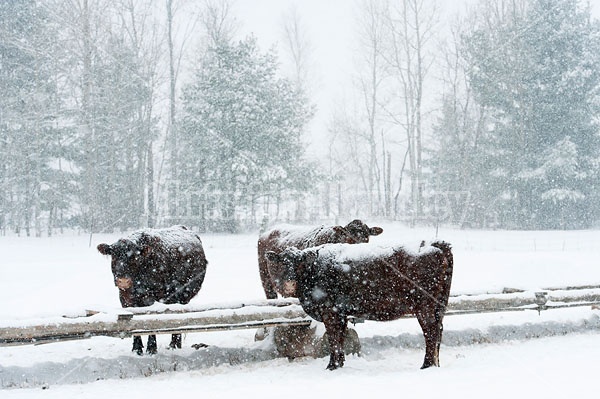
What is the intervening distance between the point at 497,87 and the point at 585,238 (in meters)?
11.0

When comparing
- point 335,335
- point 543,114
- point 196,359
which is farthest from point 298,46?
point 335,335

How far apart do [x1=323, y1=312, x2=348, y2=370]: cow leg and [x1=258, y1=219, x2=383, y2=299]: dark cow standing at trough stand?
0.85 meters

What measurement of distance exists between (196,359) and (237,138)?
19.6 m

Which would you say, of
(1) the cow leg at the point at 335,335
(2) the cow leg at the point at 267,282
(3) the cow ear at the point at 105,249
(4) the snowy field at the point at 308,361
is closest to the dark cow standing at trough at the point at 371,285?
(1) the cow leg at the point at 335,335

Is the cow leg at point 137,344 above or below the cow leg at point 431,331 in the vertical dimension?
below

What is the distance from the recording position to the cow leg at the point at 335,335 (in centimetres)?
643

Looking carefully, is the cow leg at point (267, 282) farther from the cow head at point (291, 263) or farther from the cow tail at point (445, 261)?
the cow tail at point (445, 261)

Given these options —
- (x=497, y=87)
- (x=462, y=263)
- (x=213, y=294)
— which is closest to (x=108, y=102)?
(x=213, y=294)

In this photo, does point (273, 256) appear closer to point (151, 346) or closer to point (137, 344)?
point (151, 346)

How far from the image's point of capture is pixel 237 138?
25859 mm

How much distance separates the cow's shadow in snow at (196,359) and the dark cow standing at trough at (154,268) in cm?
43

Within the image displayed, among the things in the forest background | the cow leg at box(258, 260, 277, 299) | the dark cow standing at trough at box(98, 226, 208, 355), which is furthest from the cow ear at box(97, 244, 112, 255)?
the forest background

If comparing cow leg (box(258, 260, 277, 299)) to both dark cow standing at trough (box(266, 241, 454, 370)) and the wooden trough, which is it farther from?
dark cow standing at trough (box(266, 241, 454, 370))

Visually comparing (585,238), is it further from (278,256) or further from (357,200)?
(357,200)
